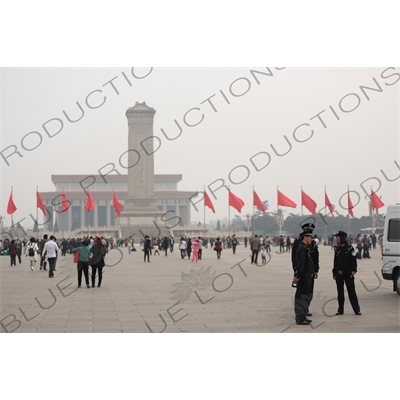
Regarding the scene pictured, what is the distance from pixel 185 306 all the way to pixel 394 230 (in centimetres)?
514

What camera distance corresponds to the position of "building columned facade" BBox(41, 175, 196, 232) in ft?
418

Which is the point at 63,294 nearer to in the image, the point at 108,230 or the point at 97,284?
the point at 97,284

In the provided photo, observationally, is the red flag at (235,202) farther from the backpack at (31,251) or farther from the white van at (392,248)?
the white van at (392,248)

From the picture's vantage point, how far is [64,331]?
33.0 feet

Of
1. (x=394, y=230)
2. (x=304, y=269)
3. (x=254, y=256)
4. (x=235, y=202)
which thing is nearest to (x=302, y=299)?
(x=304, y=269)

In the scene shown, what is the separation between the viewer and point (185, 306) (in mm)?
13188

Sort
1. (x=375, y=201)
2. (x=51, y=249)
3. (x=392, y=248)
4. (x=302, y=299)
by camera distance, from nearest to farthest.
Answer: (x=302, y=299)
(x=392, y=248)
(x=51, y=249)
(x=375, y=201)

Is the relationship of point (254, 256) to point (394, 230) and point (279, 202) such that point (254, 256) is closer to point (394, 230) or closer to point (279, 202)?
point (279, 202)

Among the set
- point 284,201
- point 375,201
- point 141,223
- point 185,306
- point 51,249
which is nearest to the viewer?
point 185,306

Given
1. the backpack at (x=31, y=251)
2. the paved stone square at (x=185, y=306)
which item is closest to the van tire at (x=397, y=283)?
the paved stone square at (x=185, y=306)

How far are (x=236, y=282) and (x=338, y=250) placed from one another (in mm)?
7489

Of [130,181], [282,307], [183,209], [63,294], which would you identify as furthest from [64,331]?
[183,209]

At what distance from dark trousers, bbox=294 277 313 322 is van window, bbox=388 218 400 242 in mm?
4753

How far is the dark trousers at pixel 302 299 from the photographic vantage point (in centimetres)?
1062
